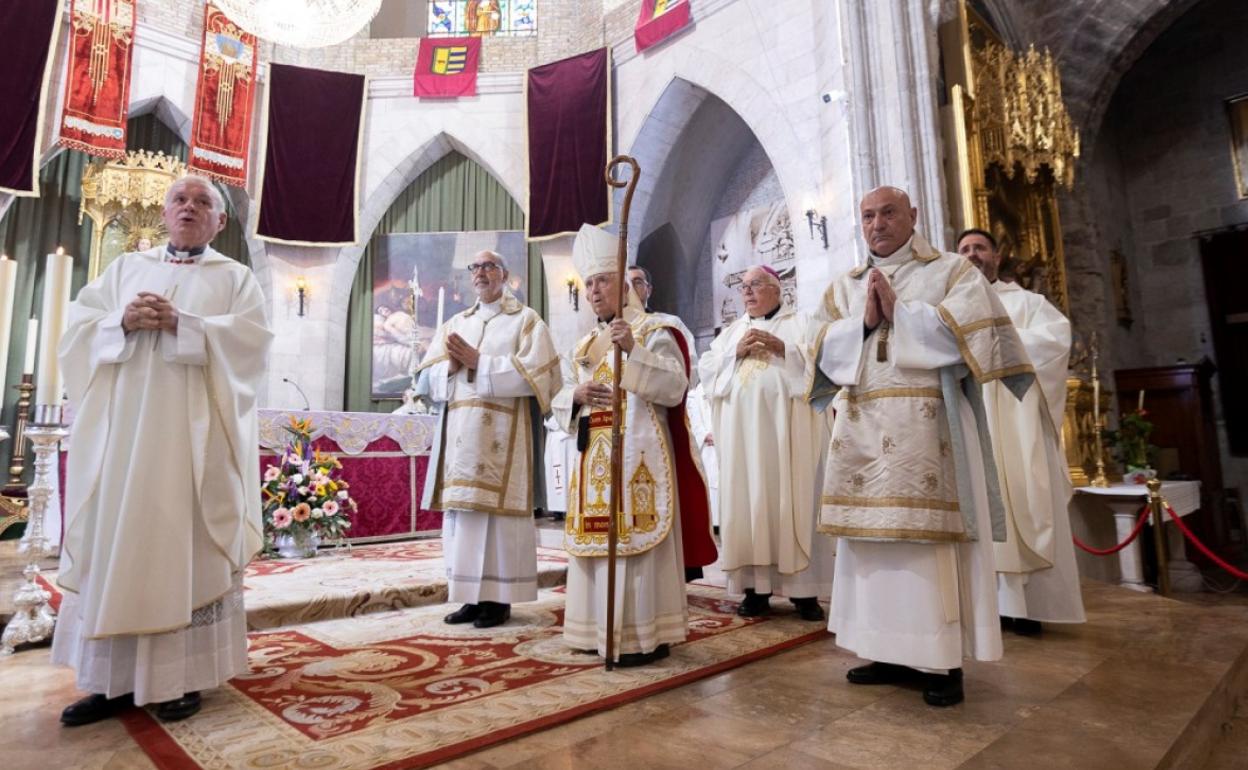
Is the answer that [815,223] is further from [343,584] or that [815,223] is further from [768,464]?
[343,584]

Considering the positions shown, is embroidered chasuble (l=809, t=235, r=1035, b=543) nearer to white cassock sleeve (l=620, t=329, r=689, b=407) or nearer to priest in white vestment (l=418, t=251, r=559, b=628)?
white cassock sleeve (l=620, t=329, r=689, b=407)

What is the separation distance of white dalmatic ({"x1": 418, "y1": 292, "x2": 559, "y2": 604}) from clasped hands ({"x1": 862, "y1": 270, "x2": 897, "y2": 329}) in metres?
1.69

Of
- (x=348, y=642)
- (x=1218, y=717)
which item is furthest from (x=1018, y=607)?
(x=348, y=642)

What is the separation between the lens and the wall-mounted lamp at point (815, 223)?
754 centimetres

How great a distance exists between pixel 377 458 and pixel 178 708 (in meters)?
4.42

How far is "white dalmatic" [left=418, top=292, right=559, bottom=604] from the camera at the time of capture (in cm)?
354

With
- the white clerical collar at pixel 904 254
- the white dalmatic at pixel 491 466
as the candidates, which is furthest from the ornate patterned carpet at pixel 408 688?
the white clerical collar at pixel 904 254

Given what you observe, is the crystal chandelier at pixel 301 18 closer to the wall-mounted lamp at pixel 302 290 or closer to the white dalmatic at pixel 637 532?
the wall-mounted lamp at pixel 302 290

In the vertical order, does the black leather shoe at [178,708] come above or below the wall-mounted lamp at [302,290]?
below

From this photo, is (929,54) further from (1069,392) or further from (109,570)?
(109,570)

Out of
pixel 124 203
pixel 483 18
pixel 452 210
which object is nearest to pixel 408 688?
pixel 124 203

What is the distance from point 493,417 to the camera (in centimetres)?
365

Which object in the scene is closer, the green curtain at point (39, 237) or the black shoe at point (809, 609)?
the black shoe at point (809, 609)

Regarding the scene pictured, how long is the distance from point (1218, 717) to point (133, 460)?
359 centimetres
